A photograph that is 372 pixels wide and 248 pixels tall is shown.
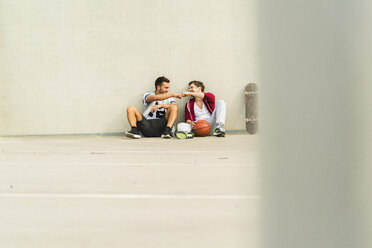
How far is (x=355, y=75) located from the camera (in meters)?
0.11

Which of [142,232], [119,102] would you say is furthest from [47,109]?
[142,232]

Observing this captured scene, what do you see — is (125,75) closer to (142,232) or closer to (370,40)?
(142,232)

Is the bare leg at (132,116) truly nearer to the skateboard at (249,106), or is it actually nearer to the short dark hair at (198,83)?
the short dark hair at (198,83)

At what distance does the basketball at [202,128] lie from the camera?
11.2 feet

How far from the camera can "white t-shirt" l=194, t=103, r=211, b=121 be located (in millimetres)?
3625

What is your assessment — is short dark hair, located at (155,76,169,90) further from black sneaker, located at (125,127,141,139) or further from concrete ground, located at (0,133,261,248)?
concrete ground, located at (0,133,261,248)

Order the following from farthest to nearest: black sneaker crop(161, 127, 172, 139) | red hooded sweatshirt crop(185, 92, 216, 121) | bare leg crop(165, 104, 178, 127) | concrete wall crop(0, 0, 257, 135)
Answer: concrete wall crop(0, 0, 257, 135)
red hooded sweatshirt crop(185, 92, 216, 121)
bare leg crop(165, 104, 178, 127)
black sneaker crop(161, 127, 172, 139)

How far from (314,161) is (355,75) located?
0.03 meters

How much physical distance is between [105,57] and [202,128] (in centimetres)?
140

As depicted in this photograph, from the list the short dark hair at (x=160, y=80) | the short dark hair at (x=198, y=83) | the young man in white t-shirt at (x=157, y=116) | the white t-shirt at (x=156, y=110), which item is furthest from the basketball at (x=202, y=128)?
the short dark hair at (x=160, y=80)

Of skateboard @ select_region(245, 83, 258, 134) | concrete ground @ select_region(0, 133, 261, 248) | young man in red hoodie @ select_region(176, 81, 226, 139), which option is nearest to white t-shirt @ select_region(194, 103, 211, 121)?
young man in red hoodie @ select_region(176, 81, 226, 139)

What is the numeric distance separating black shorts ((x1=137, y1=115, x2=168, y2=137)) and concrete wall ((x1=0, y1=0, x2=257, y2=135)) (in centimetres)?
48

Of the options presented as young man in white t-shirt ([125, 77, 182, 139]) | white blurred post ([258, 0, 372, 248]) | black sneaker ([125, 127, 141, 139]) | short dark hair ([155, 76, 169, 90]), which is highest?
short dark hair ([155, 76, 169, 90])

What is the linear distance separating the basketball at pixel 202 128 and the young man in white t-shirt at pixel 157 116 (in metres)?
0.21
